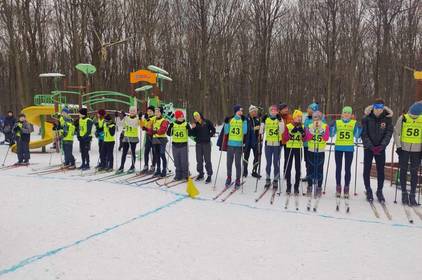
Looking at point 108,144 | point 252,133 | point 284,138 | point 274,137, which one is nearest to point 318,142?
point 284,138

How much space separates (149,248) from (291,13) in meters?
33.4

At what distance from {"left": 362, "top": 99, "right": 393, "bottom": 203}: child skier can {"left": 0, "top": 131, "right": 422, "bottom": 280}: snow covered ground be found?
69 cm

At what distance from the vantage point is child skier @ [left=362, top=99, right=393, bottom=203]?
728 centimetres

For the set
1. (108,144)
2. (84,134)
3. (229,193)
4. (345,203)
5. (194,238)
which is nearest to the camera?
(194,238)

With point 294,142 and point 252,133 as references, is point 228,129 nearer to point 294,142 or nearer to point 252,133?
point 252,133

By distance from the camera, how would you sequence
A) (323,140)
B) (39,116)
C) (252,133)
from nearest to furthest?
(323,140) → (252,133) → (39,116)

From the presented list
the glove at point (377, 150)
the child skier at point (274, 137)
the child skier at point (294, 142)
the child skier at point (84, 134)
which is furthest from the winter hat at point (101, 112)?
the glove at point (377, 150)

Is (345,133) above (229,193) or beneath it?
above

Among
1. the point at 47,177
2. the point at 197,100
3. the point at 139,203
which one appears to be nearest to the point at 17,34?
the point at 197,100

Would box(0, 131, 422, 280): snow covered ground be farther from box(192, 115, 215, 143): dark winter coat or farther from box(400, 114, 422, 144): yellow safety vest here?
box(192, 115, 215, 143): dark winter coat

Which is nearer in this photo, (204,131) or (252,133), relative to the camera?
(204,131)

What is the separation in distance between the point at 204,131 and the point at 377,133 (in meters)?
4.15

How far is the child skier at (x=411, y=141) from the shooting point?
7145 millimetres

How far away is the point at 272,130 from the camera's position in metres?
8.43
